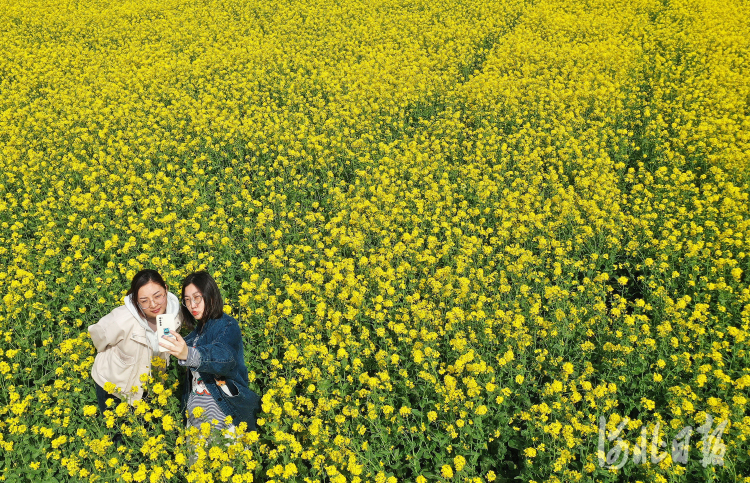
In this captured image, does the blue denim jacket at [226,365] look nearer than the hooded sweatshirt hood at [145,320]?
Yes

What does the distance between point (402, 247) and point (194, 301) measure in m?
2.69

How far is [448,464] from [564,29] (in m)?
13.6

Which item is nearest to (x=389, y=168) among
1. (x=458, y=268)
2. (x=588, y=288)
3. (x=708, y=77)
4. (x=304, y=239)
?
(x=304, y=239)

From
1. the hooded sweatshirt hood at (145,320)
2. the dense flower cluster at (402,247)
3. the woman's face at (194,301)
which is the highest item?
the woman's face at (194,301)

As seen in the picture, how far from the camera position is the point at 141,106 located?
1031cm

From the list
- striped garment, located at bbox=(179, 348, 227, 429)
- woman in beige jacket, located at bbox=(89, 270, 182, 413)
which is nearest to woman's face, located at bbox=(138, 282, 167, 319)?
woman in beige jacket, located at bbox=(89, 270, 182, 413)

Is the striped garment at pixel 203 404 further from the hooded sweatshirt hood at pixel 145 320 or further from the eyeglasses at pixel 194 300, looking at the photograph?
the eyeglasses at pixel 194 300

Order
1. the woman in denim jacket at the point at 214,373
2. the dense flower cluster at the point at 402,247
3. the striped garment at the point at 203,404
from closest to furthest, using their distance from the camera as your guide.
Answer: the woman in denim jacket at the point at 214,373 < the striped garment at the point at 203,404 < the dense flower cluster at the point at 402,247

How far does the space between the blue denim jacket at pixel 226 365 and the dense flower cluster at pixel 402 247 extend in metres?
0.25

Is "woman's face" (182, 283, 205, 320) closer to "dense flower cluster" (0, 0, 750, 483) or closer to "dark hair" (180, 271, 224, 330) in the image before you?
"dark hair" (180, 271, 224, 330)

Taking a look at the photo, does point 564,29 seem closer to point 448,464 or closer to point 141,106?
point 141,106

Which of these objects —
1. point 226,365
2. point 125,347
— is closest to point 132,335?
point 125,347

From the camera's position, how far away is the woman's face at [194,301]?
150 inches

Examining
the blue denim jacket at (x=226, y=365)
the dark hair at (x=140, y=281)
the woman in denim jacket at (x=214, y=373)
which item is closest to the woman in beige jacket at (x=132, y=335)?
the dark hair at (x=140, y=281)
